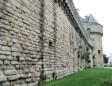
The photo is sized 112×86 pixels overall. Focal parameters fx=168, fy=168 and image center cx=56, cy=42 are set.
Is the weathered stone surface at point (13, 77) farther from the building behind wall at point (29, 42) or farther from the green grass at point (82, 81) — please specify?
the green grass at point (82, 81)

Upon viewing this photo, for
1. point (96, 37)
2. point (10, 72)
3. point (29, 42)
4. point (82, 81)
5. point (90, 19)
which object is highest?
point (90, 19)

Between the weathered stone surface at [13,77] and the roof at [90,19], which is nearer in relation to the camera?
the weathered stone surface at [13,77]

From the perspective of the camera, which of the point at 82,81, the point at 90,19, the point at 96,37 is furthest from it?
the point at 90,19

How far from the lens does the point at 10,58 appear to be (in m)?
4.45

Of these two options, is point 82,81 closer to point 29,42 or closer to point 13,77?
point 29,42

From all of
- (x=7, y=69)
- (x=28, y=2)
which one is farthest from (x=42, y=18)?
(x=7, y=69)

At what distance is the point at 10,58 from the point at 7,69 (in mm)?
308

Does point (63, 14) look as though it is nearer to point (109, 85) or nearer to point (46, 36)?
point (46, 36)

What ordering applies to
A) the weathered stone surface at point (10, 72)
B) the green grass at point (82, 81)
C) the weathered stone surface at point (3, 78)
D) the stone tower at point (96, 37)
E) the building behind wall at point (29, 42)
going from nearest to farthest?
the weathered stone surface at point (3, 78) → the weathered stone surface at point (10, 72) → the building behind wall at point (29, 42) → the green grass at point (82, 81) → the stone tower at point (96, 37)

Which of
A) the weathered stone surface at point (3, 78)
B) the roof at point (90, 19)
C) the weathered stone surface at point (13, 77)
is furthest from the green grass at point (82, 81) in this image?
the roof at point (90, 19)

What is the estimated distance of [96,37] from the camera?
29078 millimetres

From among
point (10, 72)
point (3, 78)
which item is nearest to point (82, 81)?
point (10, 72)

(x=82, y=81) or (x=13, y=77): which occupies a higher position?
(x=13, y=77)

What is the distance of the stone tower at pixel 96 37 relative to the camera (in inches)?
1118
